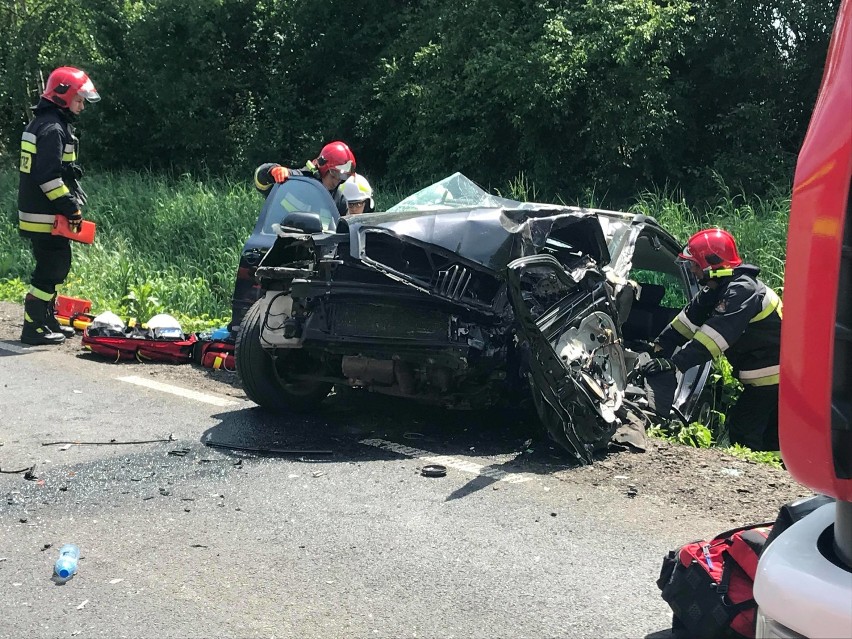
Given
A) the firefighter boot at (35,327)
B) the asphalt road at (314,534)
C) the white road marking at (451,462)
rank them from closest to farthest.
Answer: the asphalt road at (314,534)
the white road marking at (451,462)
the firefighter boot at (35,327)

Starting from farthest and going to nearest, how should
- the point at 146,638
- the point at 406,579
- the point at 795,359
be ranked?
the point at 406,579 < the point at 146,638 < the point at 795,359

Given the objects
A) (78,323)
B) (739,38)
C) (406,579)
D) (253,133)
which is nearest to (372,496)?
(406,579)

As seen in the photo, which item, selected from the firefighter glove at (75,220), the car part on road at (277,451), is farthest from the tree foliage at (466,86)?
the car part on road at (277,451)

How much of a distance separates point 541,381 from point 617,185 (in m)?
9.33

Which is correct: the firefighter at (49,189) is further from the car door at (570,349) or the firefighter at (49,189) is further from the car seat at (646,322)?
the car door at (570,349)

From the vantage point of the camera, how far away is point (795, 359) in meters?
1.66

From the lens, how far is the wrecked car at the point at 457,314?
5375 mm

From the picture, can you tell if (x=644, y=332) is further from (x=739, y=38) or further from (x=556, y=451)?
(x=739, y=38)

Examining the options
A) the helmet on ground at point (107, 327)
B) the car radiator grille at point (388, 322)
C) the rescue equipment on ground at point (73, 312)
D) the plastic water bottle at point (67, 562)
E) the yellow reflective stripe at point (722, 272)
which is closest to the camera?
the plastic water bottle at point (67, 562)

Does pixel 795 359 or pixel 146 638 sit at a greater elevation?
pixel 795 359

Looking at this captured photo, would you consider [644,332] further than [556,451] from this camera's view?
Yes

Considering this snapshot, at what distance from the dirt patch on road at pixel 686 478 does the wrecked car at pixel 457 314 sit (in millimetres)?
174

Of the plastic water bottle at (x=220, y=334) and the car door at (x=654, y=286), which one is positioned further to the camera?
the plastic water bottle at (x=220, y=334)

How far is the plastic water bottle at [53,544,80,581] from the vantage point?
3865mm
